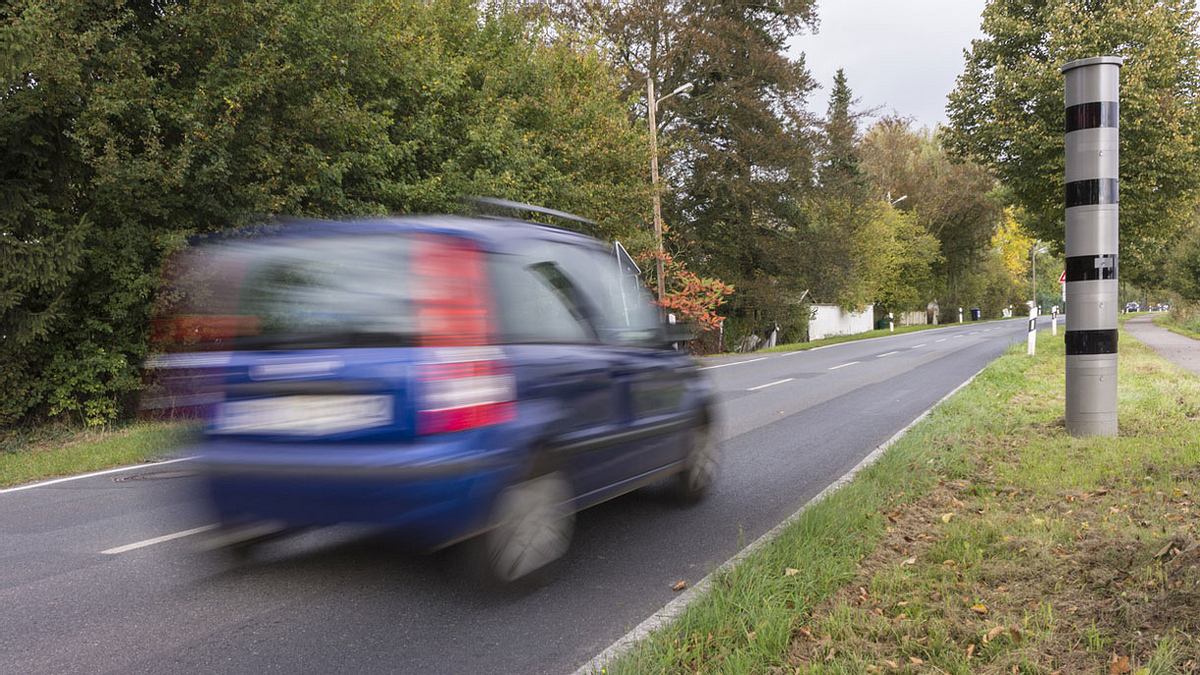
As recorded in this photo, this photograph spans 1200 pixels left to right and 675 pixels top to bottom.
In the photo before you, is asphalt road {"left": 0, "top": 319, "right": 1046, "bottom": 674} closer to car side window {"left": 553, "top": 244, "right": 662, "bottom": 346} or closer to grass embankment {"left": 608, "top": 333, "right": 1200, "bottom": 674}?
grass embankment {"left": 608, "top": 333, "right": 1200, "bottom": 674}

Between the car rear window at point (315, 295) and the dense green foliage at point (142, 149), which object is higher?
the dense green foliage at point (142, 149)

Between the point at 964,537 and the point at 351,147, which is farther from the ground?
the point at 351,147

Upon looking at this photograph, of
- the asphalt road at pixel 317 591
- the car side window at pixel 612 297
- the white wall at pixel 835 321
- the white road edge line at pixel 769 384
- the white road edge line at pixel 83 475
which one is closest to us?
the asphalt road at pixel 317 591

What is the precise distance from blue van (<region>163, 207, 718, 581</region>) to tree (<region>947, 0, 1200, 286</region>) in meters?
17.3

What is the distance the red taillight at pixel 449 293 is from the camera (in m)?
3.56

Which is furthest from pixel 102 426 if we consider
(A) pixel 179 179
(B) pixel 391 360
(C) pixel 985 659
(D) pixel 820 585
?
(C) pixel 985 659

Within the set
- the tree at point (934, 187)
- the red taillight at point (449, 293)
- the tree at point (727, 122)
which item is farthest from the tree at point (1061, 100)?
the tree at point (934, 187)

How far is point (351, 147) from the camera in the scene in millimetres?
13039

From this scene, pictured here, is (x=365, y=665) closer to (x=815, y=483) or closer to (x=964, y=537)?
(x=964, y=537)

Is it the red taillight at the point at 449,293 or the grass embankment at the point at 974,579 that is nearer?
the grass embankment at the point at 974,579

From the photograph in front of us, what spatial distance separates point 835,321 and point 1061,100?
106ft

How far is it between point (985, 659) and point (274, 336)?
3424 mm

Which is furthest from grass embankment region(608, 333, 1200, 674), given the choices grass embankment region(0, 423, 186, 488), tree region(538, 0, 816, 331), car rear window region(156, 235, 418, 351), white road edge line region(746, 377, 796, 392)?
tree region(538, 0, 816, 331)

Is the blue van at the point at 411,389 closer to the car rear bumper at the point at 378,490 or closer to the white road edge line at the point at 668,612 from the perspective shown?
the car rear bumper at the point at 378,490
